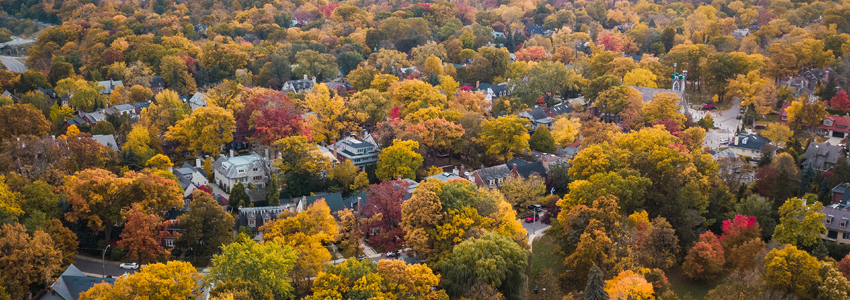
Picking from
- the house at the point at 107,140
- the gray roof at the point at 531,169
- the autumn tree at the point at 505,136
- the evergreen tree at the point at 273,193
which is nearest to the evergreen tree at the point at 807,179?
the gray roof at the point at 531,169

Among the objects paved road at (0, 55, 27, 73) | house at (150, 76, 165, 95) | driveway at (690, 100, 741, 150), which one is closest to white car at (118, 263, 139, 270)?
house at (150, 76, 165, 95)

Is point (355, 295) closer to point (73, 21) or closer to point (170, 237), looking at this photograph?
point (170, 237)

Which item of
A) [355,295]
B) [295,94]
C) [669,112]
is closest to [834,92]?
[669,112]

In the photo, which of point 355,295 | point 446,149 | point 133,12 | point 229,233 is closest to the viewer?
point 355,295

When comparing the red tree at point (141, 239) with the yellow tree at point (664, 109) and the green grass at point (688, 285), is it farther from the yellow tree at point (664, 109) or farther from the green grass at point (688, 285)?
the yellow tree at point (664, 109)

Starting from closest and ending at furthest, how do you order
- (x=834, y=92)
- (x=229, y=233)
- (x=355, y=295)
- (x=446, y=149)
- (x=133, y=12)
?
(x=355, y=295) < (x=229, y=233) < (x=446, y=149) < (x=834, y=92) < (x=133, y=12)

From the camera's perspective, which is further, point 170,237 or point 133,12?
point 133,12

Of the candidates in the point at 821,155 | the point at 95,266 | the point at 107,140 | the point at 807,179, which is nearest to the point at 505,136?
the point at 807,179
